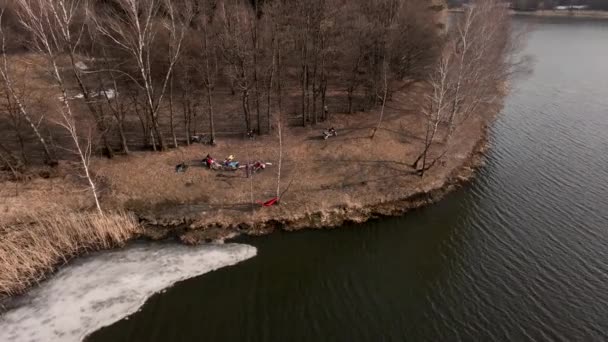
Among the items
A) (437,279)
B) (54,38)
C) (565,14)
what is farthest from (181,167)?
(565,14)

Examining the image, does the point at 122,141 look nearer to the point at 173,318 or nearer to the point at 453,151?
the point at 173,318

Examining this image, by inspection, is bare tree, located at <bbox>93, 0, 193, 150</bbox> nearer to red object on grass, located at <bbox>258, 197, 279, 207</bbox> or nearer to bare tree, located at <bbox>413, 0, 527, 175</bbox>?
red object on grass, located at <bbox>258, 197, 279, 207</bbox>

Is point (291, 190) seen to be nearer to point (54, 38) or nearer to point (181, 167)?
point (181, 167)

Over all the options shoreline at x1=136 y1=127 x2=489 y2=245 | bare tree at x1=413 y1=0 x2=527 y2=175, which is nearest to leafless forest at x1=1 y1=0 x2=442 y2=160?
bare tree at x1=413 y1=0 x2=527 y2=175

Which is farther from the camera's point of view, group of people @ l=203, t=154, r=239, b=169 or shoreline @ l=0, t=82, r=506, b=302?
group of people @ l=203, t=154, r=239, b=169

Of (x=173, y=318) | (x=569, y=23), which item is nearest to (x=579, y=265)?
(x=173, y=318)

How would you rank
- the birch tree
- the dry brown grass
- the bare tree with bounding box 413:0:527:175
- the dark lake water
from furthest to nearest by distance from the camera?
1. the bare tree with bounding box 413:0:527:175
2. the birch tree
3. the dry brown grass
4. the dark lake water
